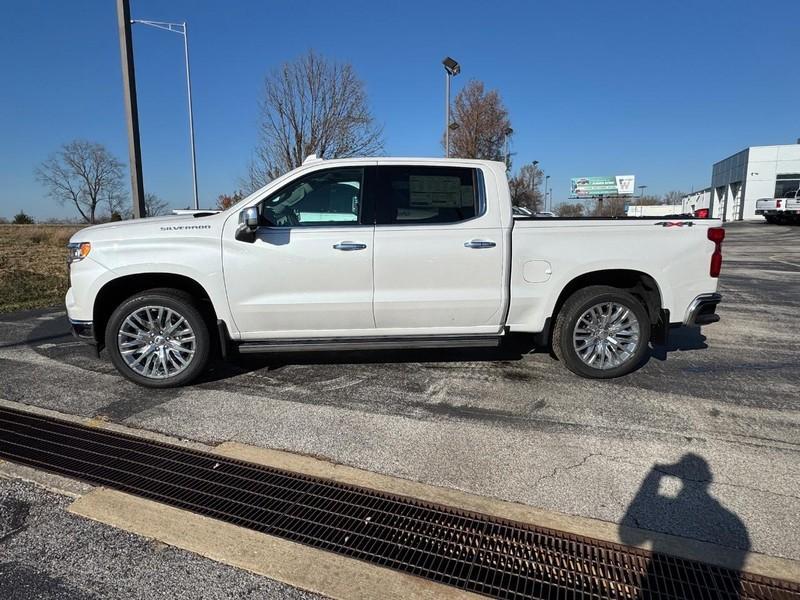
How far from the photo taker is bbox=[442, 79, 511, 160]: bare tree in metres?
31.3

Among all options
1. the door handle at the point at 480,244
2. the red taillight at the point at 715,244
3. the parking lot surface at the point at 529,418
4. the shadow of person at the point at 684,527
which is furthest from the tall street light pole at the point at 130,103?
the shadow of person at the point at 684,527

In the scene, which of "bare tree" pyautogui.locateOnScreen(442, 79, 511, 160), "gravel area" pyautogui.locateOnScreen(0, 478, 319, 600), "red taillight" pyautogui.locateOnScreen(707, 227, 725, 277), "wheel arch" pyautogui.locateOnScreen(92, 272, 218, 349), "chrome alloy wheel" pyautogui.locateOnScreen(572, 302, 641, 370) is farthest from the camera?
"bare tree" pyautogui.locateOnScreen(442, 79, 511, 160)

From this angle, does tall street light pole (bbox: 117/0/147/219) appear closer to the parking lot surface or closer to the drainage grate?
the parking lot surface

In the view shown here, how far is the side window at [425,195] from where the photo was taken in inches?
178

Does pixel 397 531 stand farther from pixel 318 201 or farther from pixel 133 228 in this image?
pixel 133 228

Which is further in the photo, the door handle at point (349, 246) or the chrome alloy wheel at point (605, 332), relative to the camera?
the chrome alloy wheel at point (605, 332)

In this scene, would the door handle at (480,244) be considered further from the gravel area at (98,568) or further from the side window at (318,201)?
the gravel area at (98,568)

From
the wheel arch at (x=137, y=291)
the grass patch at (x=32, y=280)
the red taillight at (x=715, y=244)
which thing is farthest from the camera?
the grass patch at (x=32, y=280)

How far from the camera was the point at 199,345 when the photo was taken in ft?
14.8

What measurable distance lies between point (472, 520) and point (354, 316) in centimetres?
223

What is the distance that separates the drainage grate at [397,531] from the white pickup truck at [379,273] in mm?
1307

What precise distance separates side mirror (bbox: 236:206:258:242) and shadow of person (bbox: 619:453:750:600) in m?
3.34

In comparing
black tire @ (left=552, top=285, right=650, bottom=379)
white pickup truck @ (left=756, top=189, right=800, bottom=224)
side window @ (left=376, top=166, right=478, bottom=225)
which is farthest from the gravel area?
white pickup truck @ (left=756, top=189, right=800, bottom=224)

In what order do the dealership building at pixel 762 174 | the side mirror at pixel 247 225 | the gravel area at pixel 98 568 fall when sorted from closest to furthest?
1. the gravel area at pixel 98 568
2. the side mirror at pixel 247 225
3. the dealership building at pixel 762 174
